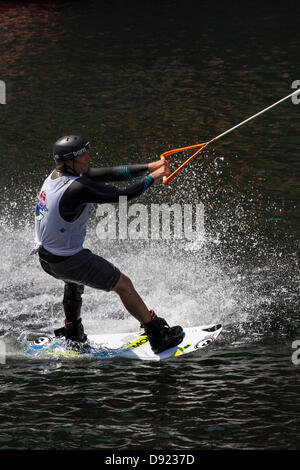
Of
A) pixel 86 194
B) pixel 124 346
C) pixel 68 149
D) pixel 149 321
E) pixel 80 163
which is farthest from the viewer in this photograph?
pixel 124 346

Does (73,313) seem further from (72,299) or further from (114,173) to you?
(114,173)

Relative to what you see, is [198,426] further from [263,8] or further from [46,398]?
[263,8]

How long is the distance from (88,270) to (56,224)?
741 millimetres

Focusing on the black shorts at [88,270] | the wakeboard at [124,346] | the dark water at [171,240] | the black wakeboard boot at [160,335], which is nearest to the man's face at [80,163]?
the black shorts at [88,270]

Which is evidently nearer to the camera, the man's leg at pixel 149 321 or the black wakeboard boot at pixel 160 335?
the man's leg at pixel 149 321

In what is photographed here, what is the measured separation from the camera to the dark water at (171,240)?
930 cm

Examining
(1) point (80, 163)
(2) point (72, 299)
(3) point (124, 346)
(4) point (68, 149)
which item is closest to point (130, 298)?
(2) point (72, 299)

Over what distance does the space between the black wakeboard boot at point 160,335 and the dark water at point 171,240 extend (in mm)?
316

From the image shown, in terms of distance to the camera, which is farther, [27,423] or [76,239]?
[76,239]

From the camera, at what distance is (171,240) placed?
15.5 meters

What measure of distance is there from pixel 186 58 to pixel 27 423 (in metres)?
22.8

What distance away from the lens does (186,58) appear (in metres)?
29.9

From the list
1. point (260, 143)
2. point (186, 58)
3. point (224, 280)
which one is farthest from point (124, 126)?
point (224, 280)

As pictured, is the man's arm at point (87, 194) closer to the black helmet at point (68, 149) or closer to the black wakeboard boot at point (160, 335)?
the black helmet at point (68, 149)
